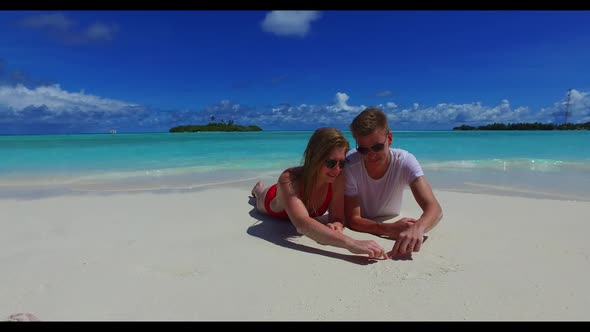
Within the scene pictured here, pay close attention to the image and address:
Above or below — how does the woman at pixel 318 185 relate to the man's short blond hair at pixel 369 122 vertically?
below

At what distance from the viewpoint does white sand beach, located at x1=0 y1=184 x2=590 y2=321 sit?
190 centimetres

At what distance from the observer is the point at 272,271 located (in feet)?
7.91

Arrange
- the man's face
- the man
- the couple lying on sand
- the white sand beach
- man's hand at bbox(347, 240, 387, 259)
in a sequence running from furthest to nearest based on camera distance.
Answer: the man's face, the man, the couple lying on sand, man's hand at bbox(347, 240, 387, 259), the white sand beach

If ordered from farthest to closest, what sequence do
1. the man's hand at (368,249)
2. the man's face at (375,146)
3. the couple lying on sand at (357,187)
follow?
the man's face at (375,146)
the couple lying on sand at (357,187)
the man's hand at (368,249)

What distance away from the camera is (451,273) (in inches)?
92.7

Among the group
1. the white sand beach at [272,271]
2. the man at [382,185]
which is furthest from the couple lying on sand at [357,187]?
the white sand beach at [272,271]

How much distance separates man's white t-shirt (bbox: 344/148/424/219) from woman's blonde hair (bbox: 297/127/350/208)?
13.9 inches

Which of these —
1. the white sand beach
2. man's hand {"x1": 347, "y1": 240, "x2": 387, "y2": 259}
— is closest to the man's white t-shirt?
the white sand beach

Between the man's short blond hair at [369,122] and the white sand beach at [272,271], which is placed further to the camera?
the man's short blond hair at [369,122]

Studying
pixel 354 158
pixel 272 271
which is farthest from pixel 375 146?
pixel 272 271

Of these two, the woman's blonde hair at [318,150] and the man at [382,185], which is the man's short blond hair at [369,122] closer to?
the man at [382,185]

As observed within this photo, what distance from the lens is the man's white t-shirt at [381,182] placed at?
322 cm

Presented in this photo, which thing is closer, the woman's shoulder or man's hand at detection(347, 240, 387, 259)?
man's hand at detection(347, 240, 387, 259)

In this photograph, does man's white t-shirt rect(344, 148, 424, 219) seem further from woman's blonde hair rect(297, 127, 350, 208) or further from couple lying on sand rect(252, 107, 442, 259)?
woman's blonde hair rect(297, 127, 350, 208)
